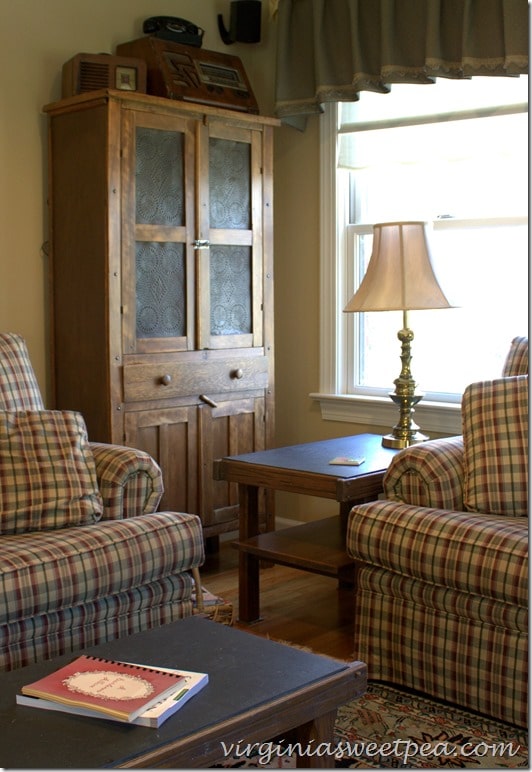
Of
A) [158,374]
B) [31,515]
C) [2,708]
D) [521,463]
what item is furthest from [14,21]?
[2,708]

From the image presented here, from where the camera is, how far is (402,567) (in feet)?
8.68

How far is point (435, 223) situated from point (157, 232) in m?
1.16

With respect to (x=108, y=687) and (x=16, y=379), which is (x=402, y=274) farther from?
(x=108, y=687)

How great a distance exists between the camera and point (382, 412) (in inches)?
164

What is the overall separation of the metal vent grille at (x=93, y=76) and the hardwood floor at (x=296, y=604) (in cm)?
193

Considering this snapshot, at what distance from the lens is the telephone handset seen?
398 centimetres

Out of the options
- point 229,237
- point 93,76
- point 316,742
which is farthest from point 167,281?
point 316,742

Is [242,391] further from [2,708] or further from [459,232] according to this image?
[2,708]

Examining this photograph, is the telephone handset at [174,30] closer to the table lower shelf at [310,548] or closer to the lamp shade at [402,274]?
the lamp shade at [402,274]

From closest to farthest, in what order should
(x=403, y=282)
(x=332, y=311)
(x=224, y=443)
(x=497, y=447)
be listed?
(x=497, y=447) → (x=403, y=282) → (x=224, y=443) → (x=332, y=311)

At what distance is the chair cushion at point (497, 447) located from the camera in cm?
→ 274

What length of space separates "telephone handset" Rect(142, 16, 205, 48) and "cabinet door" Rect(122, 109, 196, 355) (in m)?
0.47

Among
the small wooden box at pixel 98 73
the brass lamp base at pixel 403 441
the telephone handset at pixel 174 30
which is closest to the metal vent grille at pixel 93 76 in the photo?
the small wooden box at pixel 98 73

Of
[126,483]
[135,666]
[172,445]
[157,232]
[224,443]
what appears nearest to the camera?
[135,666]
